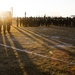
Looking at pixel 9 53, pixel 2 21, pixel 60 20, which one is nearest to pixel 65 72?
pixel 9 53

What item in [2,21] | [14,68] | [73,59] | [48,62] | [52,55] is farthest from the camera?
[2,21]

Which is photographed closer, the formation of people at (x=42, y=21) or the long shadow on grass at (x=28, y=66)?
the long shadow on grass at (x=28, y=66)

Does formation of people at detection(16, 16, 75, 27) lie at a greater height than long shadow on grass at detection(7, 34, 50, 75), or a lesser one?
greater

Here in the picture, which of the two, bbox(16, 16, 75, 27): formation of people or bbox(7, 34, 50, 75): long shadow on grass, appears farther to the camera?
bbox(16, 16, 75, 27): formation of people

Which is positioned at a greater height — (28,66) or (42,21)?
(42,21)

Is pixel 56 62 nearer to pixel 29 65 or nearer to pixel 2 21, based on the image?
pixel 29 65

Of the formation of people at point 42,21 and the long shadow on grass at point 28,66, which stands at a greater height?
the formation of people at point 42,21

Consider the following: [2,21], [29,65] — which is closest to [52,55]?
[29,65]

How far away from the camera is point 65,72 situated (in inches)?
264

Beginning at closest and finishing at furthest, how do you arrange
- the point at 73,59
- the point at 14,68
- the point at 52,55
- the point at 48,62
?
the point at 14,68
the point at 48,62
the point at 73,59
the point at 52,55

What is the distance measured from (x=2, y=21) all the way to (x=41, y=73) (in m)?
13.1

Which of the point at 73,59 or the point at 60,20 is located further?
the point at 60,20

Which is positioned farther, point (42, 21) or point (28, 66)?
point (42, 21)

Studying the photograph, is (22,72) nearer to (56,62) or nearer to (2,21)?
(56,62)
